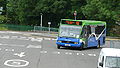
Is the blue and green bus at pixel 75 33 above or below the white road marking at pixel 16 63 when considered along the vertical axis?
above

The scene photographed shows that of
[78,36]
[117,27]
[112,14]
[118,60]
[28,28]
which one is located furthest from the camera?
[28,28]

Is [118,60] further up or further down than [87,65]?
further up

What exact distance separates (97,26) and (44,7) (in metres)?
43.3

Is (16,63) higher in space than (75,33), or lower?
lower

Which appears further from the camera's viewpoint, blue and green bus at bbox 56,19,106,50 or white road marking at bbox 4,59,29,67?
blue and green bus at bbox 56,19,106,50

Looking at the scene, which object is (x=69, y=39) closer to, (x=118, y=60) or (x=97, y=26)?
(x=97, y=26)

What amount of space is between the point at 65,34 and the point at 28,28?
45357 mm

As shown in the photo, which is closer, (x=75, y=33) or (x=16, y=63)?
(x=16, y=63)

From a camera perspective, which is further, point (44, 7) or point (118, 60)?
point (44, 7)

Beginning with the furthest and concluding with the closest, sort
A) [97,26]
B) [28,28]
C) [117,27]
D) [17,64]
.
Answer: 1. [28,28]
2. [117,27]
3. [97,26]
4. [17,64]

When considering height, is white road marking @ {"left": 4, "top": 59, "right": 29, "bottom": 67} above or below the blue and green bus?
below

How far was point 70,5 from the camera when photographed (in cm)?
7869

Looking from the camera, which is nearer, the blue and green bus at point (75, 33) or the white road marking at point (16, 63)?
the white road marking at point (16, 63)

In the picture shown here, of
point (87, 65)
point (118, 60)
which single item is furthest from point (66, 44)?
point (118, 60)
